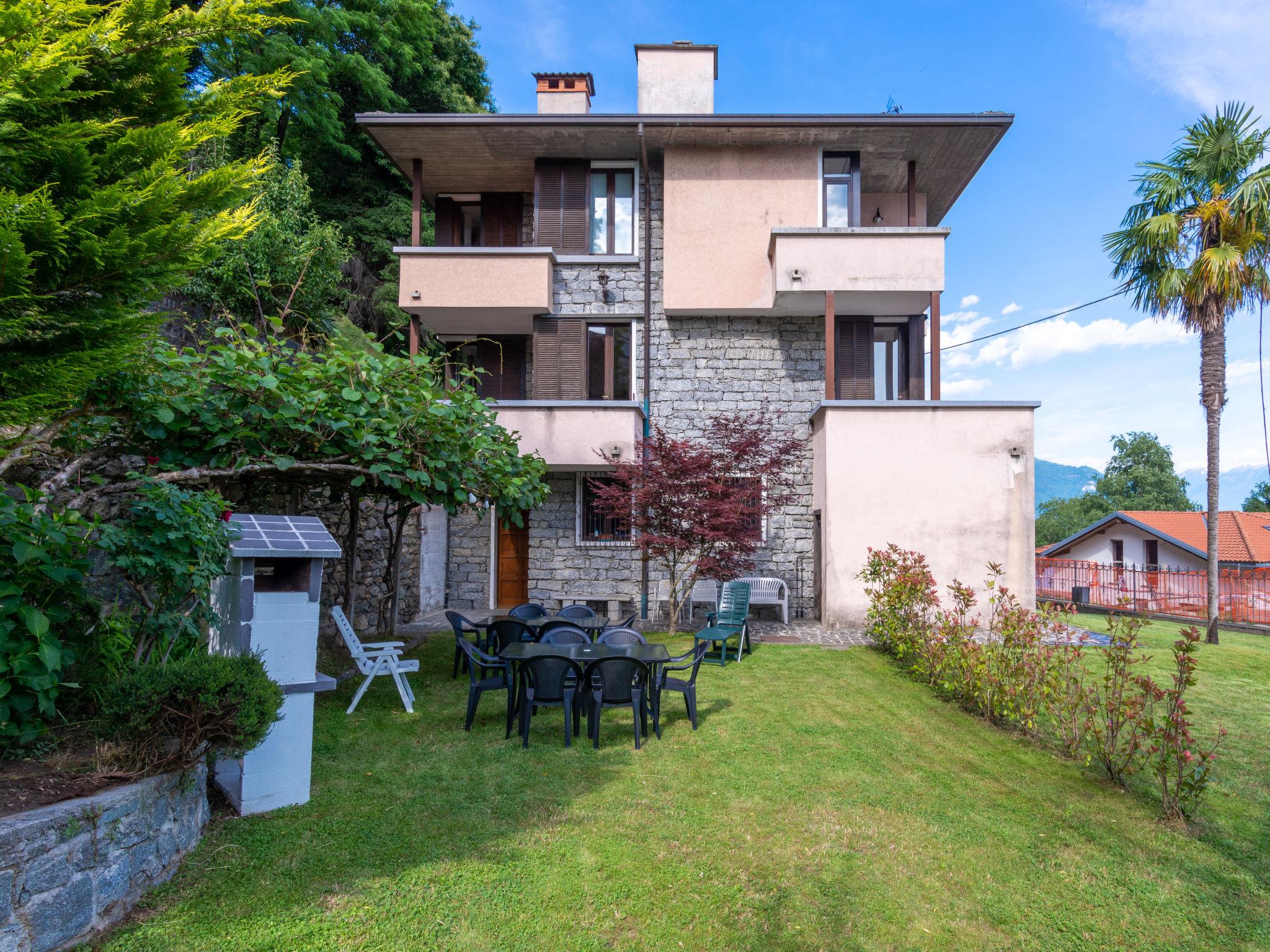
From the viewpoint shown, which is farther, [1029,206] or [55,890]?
[1029,206]

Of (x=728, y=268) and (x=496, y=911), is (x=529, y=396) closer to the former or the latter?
(x=728, y=268)

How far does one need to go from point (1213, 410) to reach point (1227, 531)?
76.9 ft

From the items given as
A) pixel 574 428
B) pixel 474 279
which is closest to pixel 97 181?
pixel 574 428

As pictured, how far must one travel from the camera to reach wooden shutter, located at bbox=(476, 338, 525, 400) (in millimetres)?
14070

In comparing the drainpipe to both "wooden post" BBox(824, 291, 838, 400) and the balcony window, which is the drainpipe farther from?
the balcony window

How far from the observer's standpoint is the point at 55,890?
2709 mm

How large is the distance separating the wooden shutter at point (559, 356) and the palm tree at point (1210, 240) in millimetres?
11670

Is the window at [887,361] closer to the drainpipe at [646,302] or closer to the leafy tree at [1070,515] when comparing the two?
the drainpipe at [646,302]

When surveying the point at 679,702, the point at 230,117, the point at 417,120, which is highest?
the point at 417,120

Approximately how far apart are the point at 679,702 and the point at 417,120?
10889 mm

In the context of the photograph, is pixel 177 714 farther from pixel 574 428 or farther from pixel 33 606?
pixel 574 428

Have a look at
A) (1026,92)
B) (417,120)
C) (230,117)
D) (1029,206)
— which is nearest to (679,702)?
(230,117)

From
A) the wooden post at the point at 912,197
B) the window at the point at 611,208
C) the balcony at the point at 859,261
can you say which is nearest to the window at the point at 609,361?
the window at the point at 611,208

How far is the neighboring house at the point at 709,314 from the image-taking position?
36.7ft
